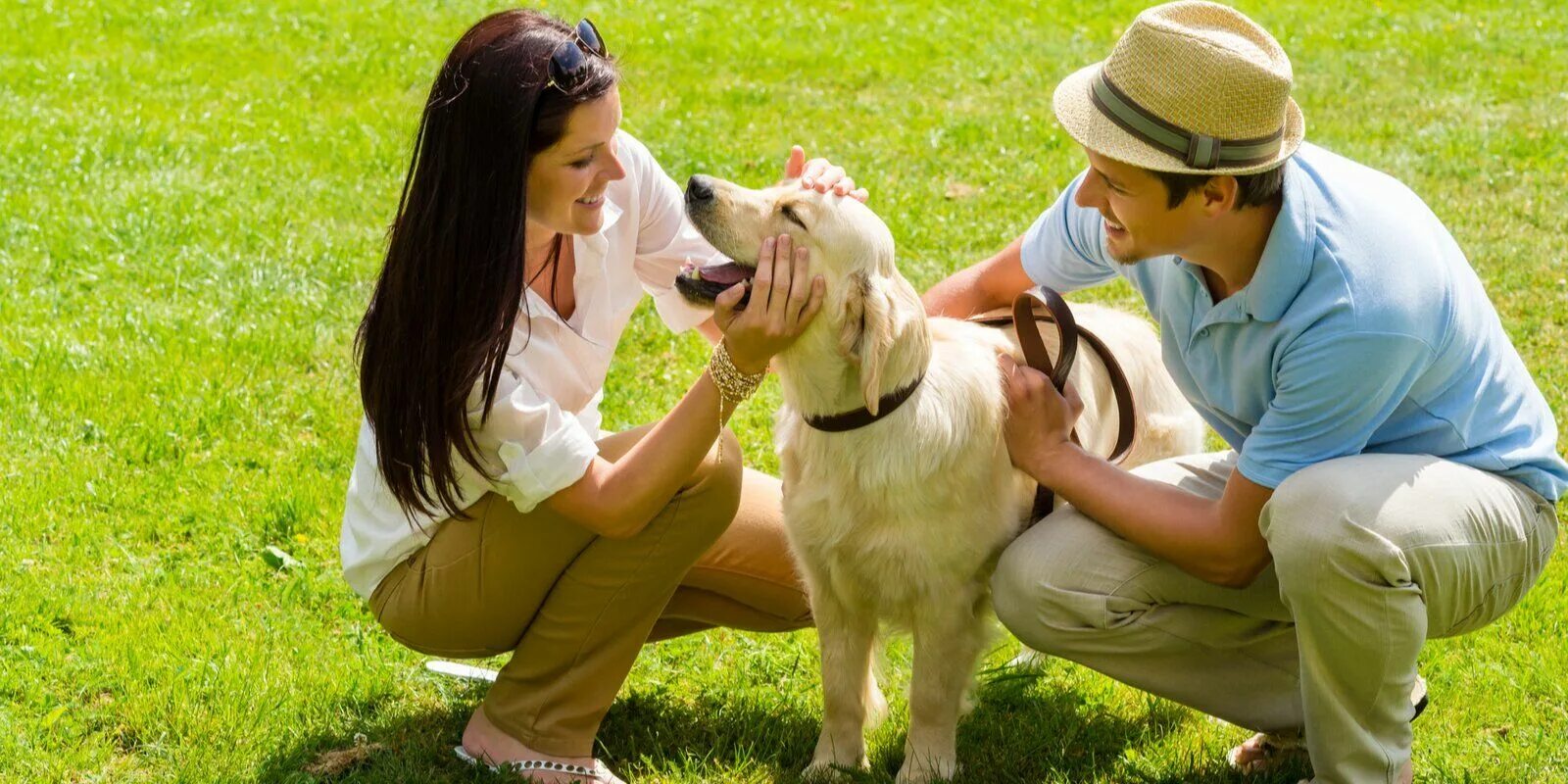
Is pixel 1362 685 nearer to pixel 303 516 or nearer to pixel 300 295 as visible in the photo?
pixel 303 516

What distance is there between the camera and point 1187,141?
2719mm

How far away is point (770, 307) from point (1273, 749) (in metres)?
1.50

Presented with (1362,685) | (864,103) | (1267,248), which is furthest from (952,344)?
(864,103)

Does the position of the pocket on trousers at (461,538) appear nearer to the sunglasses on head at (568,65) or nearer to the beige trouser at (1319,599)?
the sunglasses on head at (568,65)

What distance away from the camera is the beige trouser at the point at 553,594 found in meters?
3.24

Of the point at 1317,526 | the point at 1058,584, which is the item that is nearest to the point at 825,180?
the point at 1058,584

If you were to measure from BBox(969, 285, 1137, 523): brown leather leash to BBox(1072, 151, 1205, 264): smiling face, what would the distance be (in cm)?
36

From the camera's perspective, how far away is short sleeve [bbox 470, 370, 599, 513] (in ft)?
9.94

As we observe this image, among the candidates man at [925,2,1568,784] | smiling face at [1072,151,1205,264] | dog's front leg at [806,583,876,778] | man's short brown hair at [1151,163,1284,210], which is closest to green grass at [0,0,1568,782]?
dog's front leg at [806,583,876,778]

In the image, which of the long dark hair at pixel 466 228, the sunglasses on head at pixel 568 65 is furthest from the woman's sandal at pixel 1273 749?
the sunglasses on head at pixel 568 65

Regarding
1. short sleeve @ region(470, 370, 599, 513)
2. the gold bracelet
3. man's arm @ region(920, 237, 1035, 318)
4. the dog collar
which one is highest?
the gold bracelet

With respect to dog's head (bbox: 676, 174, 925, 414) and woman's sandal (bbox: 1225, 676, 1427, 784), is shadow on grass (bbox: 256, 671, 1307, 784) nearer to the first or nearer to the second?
woman's sandal (bbox: 1225, 676, 1427, 784)

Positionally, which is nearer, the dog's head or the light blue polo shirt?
the light blue polo shirt

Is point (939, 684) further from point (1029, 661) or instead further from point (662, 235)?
point (662, 235)
